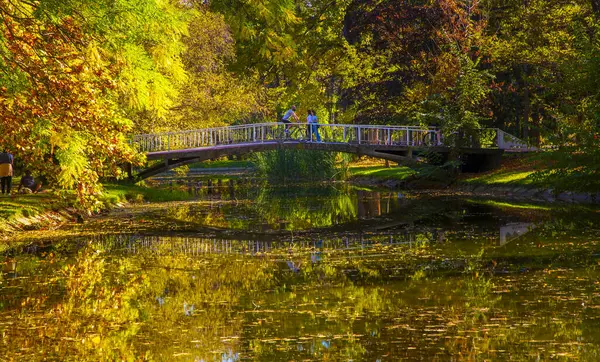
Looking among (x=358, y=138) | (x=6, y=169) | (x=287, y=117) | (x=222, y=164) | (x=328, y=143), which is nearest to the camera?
(x=6, y=169)

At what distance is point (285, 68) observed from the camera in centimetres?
4416

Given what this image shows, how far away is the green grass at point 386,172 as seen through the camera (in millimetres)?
40000

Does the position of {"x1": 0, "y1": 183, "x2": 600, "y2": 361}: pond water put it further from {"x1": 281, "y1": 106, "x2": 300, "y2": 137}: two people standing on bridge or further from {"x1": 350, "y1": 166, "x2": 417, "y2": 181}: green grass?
{"x1": 350, "y1": 166, "x2": 417, "y2": 181}: green grass

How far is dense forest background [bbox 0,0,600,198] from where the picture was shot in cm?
1480

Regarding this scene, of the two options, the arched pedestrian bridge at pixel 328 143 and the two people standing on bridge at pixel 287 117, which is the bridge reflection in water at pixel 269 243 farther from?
the two people standing on bridge at pixel 287 117

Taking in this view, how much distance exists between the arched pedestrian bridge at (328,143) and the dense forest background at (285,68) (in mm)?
919

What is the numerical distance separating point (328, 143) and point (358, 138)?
3.88 feet

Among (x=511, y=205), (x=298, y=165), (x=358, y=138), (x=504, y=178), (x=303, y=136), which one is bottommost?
(x=511, y=205)

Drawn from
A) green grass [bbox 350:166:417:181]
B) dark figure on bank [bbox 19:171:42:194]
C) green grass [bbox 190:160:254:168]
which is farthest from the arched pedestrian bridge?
green grass [bbox 190:160:254:168]

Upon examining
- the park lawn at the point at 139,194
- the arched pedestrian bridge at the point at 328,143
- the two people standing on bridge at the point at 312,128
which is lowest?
the park lawn at the point at 139,194

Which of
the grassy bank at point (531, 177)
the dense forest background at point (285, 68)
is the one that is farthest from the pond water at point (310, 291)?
the grassy bank at point (531, 177)

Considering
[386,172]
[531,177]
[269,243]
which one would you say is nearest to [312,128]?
[386,172]

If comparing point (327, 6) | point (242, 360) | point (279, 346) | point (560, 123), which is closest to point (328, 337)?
point (279, 346)

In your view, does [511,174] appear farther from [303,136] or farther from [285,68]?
[285,68]
